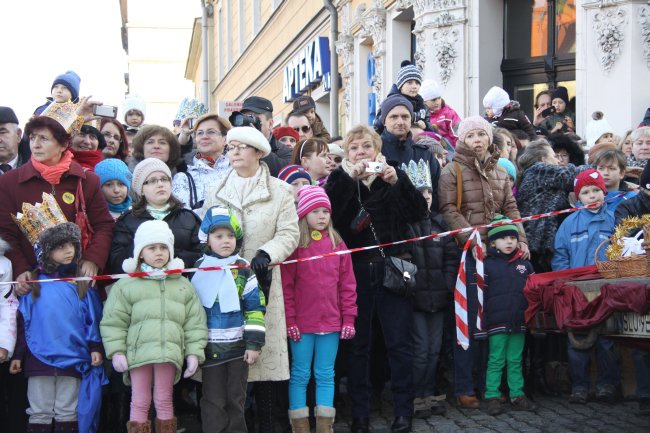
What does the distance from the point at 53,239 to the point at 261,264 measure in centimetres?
131

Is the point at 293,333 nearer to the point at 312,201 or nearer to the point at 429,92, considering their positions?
the point at 312,201

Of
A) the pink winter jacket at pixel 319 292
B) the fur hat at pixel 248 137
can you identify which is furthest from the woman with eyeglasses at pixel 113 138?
the pink winter jacket at pixel 319 292

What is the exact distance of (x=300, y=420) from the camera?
702 centimetres

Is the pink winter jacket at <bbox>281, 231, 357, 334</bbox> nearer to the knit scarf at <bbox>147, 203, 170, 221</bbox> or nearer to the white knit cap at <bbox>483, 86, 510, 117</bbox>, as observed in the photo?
the knit scarf at <bbox>147, 203, 170, 221</bbox>

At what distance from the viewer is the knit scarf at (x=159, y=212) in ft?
23.4

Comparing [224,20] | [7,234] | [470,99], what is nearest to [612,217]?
[7,234]

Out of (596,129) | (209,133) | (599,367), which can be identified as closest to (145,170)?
(209,133)

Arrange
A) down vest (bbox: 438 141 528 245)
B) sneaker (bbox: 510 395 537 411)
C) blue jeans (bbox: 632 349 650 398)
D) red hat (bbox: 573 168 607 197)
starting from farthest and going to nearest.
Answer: red hat (bbox: 573 168 607 197)
down vest (bbox: 438 141 528 245)
sneaker (bbox: 510 395 537 411)
blue jeans (bbox: 632 349 650 398)

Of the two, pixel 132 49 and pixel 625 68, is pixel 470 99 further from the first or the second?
pixel 132 49

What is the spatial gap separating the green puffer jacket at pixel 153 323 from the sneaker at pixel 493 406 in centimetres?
236

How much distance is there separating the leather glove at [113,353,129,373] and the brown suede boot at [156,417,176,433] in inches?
16.2

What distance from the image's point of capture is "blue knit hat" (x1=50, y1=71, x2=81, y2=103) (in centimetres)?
885

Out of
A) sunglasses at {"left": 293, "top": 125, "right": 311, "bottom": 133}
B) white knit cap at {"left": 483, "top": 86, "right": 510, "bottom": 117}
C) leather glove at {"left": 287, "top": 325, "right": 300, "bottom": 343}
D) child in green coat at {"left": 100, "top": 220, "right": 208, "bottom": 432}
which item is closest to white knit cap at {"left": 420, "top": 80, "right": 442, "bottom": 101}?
white knit cap at {"left": 483, "top": 86, "right": 510, "bottom": 117}

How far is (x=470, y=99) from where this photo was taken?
15180mm
